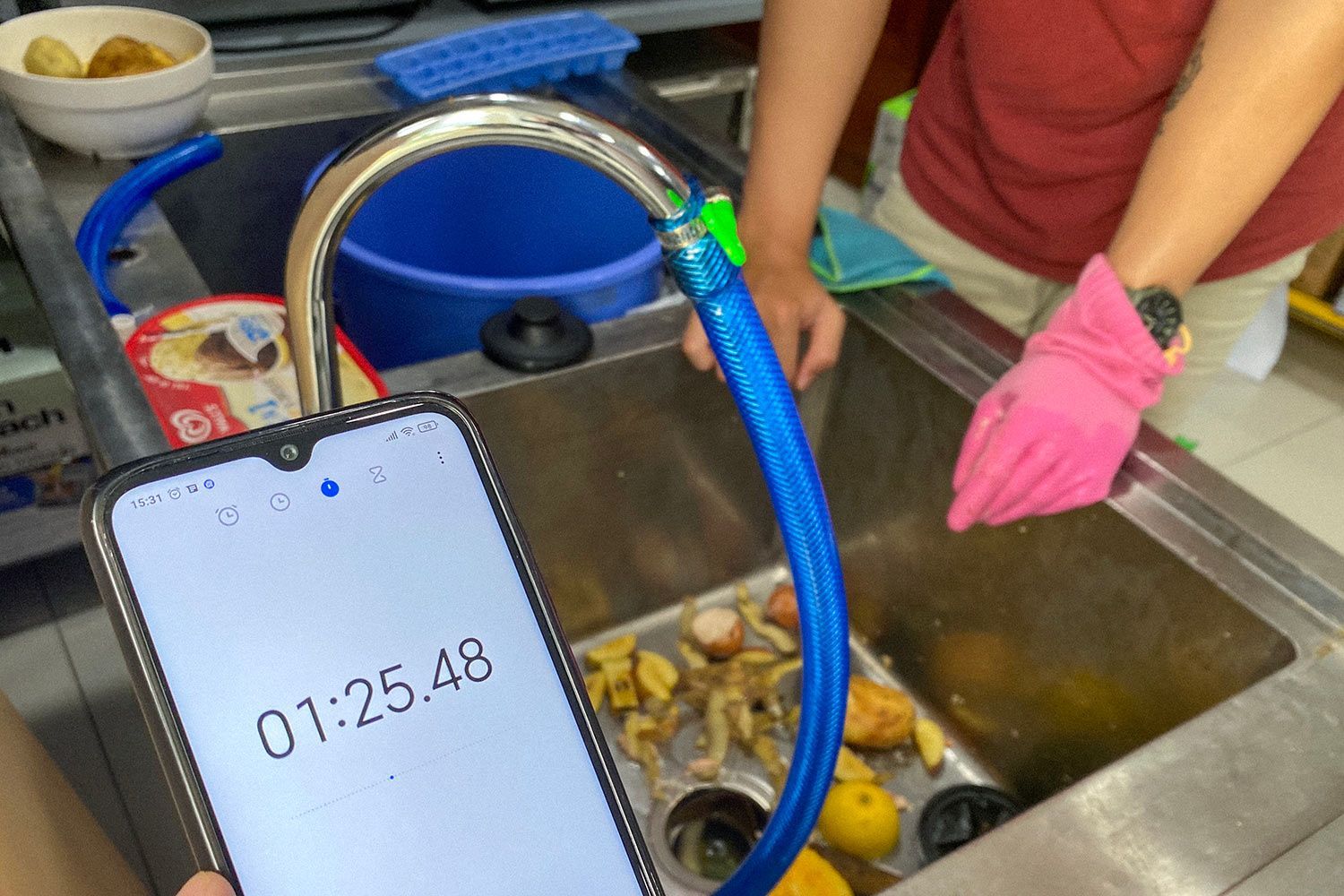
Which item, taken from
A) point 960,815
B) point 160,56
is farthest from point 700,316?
point 160,56

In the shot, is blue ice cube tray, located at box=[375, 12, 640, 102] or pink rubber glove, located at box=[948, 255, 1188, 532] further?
blue ice cube tray, located at box=[375, 12, 640, 102]

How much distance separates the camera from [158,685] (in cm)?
31

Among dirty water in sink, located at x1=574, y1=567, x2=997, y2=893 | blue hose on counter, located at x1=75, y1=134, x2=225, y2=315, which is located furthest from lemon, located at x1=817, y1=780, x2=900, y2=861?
blue hose on counter, located at x1=75, y1=134, x2=225, y2=315

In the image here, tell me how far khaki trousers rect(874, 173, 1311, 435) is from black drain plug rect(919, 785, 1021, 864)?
0.41 m

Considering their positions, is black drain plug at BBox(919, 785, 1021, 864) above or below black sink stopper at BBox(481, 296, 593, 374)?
below

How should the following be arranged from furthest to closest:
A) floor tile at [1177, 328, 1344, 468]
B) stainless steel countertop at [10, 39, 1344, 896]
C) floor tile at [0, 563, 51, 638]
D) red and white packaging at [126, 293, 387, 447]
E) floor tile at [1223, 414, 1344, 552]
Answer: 1. floor tile at [1177, 328, 1344, 468]
2. floor tile at [1223, 414, 1344, 552]
3. floor tile at [0, 563, 51, 638]
4. red and white packaging at [126, 293, 387, 447]
5. stainless steel countertop at [10, 39, 1344, 896]

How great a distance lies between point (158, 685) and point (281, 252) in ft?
2.07

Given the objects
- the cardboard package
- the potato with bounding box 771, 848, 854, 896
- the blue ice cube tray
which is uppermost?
the blue ice cube tray

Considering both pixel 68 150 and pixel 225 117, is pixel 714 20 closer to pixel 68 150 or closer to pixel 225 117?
pixel 225 117

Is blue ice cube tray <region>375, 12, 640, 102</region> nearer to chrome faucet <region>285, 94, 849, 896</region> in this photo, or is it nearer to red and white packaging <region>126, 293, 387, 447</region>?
red and white packaging <region>126, 293, 387, 447</region>

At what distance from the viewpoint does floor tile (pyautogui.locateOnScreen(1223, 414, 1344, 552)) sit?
155cm

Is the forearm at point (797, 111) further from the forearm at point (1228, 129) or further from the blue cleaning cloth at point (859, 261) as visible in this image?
the forearm at point (1228, 129)

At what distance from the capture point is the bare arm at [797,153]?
70cm

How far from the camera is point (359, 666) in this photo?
34 cm
